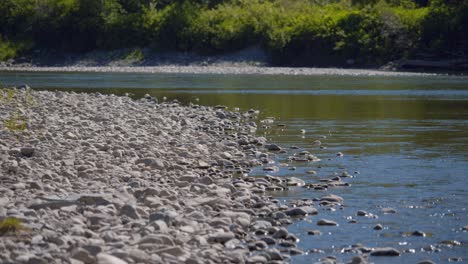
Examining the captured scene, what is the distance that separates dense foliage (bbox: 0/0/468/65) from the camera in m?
62.7

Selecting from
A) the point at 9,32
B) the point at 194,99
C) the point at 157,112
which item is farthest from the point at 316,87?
the point at 9,32

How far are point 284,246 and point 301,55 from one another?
57.4 metres

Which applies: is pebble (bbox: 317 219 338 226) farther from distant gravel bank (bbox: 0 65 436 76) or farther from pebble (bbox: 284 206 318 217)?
distant gravel bank (bbox: 0 65 436 76)

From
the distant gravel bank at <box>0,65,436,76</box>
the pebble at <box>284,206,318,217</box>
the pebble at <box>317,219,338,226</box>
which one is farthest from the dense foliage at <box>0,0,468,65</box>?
the pebble at <box>317,219,338,226</box>

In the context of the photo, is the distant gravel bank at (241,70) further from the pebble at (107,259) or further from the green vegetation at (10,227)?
the pebble at (107,259)

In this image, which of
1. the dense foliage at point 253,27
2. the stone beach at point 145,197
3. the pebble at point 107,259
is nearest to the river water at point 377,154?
the stone beach at point 145,197

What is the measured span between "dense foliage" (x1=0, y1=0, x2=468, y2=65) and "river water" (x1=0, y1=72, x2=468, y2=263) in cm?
2215

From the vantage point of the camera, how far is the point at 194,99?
108 feet

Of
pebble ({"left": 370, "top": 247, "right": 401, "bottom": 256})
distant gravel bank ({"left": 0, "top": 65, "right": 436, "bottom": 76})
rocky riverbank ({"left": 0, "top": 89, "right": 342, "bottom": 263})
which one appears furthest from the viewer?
distant gravel bank ({"left": 0, "top": 65, "right": 436, "bottom": 76})

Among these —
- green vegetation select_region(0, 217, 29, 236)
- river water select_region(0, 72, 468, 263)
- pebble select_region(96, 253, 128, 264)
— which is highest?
green vegetation select_region(0, 217, 29, 236)

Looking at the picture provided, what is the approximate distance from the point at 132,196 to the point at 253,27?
59.7 meters

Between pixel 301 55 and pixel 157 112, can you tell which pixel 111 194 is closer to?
pixel 157 112

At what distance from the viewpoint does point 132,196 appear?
11.3m

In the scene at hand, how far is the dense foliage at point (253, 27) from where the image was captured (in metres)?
62.7
